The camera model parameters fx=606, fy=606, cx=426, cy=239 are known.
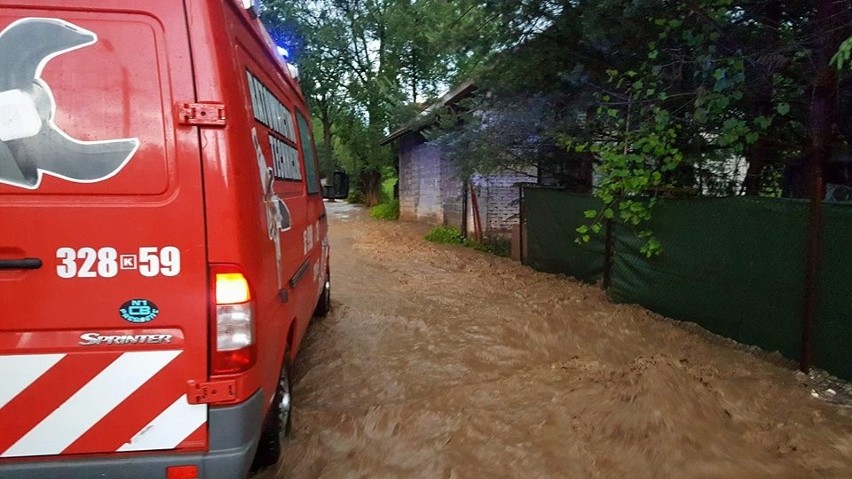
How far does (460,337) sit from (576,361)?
4.81 ft

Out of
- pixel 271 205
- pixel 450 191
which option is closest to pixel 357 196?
pixel 450 191

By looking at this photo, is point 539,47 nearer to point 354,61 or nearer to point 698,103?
point 698,103

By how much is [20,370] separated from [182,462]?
2.34 ft

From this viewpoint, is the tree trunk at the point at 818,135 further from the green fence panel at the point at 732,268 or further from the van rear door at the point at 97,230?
the van rear door at the point at 97,230

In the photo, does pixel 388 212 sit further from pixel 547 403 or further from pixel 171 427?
pixel 171 427

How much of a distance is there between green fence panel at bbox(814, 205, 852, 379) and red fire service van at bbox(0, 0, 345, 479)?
14.7ft

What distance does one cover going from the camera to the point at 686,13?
20.4ft

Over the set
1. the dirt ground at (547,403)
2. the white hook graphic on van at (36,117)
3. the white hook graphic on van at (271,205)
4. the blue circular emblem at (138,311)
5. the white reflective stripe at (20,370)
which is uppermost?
the white hook graphic on van at (36,117)

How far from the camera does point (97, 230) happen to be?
A: 234cm

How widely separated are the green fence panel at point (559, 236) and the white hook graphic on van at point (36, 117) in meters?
6.82

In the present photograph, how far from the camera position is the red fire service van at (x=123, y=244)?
233cm

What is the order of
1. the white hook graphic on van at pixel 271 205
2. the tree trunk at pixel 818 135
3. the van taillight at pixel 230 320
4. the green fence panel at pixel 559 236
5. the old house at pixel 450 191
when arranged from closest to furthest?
the van taillight at pixel 230 320 → the white hook graphic on van at pixel 271 205 → the tree trunk at pixel 818 135 → the green fence panel at pixel 559 236 → the old house at pixel 450 191

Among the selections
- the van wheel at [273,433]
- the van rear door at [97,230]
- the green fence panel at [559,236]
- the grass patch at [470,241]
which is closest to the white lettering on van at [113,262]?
the van rear door at [97,230]

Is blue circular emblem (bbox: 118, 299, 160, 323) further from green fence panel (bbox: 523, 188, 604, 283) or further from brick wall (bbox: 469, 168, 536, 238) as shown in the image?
brick wall (bbox: 469, 168, 536, 238)
